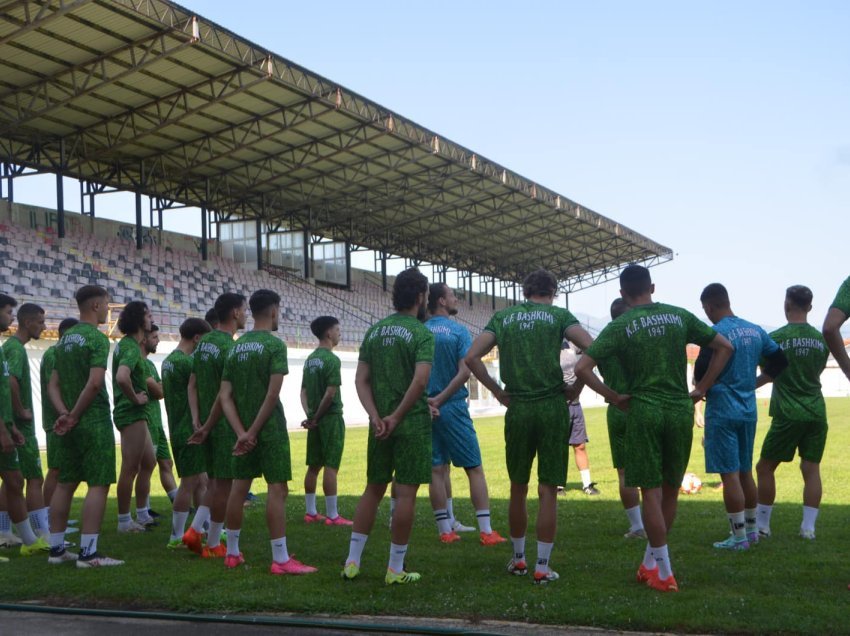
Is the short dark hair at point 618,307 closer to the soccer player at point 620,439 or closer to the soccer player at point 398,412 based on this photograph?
the soccer player at point 620,439

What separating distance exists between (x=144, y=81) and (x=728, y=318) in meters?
22.2

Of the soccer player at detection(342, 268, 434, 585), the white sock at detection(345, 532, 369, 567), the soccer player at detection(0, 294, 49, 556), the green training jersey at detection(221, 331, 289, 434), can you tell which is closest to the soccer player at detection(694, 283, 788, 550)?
the soccer player at detection(342, 268, 434, 585)

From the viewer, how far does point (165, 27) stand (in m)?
22.2

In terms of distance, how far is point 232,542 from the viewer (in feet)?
21.9

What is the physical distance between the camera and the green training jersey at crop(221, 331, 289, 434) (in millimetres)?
6441

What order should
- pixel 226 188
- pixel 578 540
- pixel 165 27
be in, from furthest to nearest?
pixel 226 188, pixel 165 27, pixel 578 540

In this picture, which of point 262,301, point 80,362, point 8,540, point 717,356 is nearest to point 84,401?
point 80,362

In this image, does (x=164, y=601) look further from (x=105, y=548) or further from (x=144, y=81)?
(x=144, y=81)

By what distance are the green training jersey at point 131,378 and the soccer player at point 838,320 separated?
5.44 meters

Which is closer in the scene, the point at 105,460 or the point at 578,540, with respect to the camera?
the point at 105,460

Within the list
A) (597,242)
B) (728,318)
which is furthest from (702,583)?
(597,242)

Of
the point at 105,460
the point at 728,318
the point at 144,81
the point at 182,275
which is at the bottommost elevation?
the point at 105,460

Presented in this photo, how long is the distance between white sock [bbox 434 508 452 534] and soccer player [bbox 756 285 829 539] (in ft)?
8.76

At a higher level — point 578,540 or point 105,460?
point 105,460
